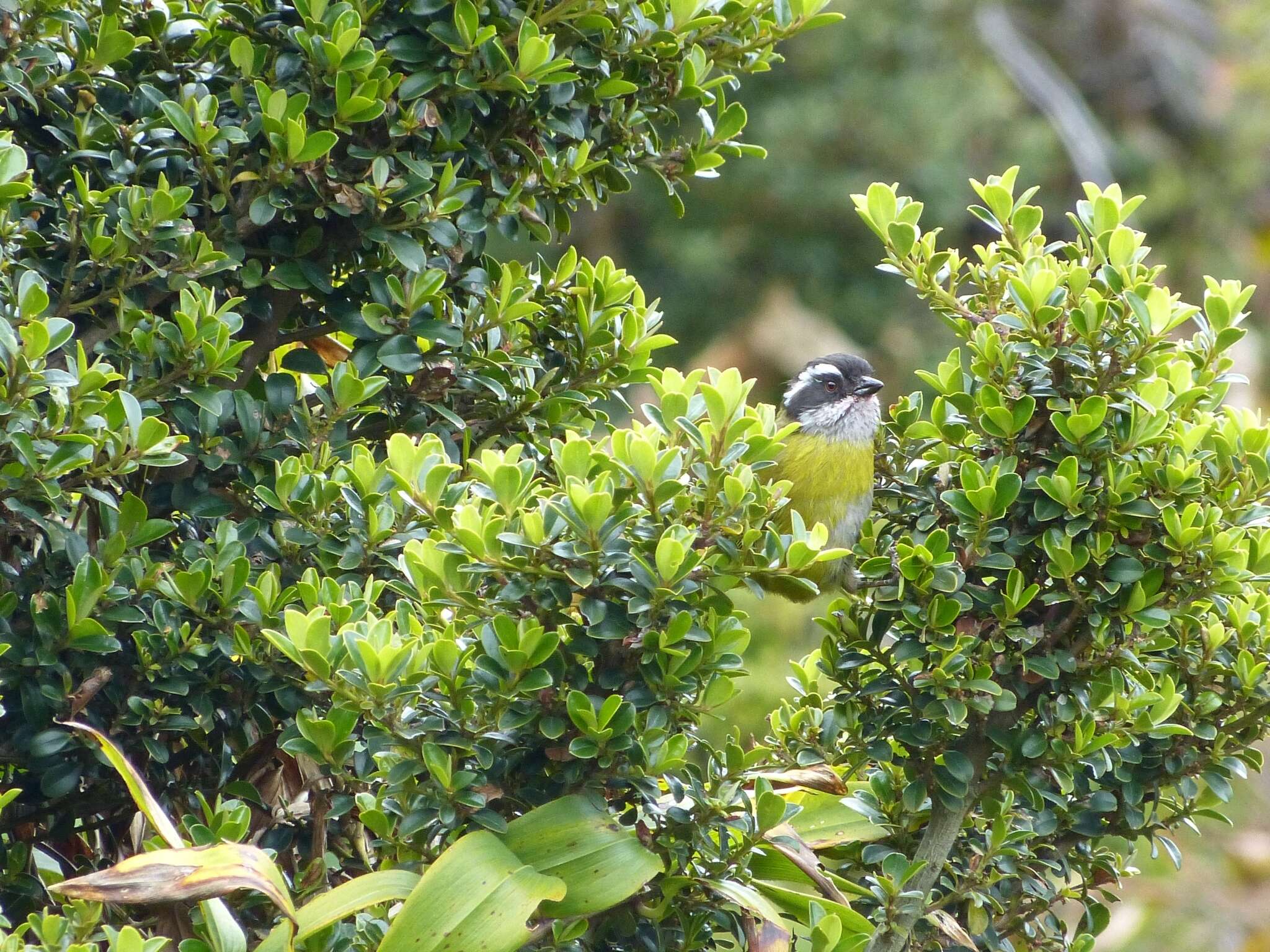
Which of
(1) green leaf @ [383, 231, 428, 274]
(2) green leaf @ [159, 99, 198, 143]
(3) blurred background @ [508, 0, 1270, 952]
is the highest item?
(2) green leaf @ [159, 99, 198, 143]

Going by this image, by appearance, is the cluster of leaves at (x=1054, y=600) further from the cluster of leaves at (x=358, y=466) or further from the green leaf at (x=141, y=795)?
the green leaf at (x=141, y=795)

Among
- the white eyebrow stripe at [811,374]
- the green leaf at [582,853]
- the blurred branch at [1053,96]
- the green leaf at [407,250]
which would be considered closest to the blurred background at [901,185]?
the blurred branch at [1053,96]

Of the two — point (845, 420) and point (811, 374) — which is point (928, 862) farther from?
point (811, 374)

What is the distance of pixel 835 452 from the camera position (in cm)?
333

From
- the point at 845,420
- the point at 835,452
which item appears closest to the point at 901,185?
the point at 845,420

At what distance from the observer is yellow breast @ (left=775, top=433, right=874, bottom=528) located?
3.24m

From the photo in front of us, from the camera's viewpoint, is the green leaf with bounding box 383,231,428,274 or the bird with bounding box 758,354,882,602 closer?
the green leaf with bounding box 383,231,428,274

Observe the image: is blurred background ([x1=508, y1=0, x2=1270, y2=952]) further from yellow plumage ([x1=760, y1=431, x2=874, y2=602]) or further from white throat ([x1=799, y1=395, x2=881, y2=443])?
yellow plumage ([x1=760, y1=431, x2=874, y2=602])

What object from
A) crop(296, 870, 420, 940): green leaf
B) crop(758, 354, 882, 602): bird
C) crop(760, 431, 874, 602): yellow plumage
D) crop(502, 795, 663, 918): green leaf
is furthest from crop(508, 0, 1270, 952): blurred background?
crop(296, 870, 420, 940): green leaf

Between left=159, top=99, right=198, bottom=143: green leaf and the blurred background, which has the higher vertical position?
left=159, top=99, right=198, bottom=143: green leaf

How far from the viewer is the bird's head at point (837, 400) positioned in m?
3.39

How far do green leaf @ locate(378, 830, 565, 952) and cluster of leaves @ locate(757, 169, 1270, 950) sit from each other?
589 millimetres

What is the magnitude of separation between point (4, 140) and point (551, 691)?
1.08 metres

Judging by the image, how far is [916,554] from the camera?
1908 mm
